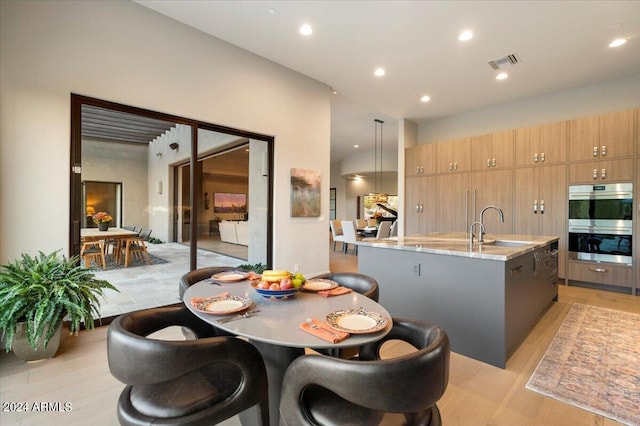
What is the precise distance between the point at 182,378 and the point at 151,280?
10.2 ft

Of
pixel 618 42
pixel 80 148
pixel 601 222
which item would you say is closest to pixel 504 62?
pixel 618 42

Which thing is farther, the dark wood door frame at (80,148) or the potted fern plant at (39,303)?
the dark wood door frame at (80,148)

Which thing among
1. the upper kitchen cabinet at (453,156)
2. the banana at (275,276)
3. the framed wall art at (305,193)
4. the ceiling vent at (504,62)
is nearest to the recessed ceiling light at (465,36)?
the ceiling vent at (504,62)

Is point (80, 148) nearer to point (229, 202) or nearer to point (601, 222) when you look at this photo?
point (229, 202)

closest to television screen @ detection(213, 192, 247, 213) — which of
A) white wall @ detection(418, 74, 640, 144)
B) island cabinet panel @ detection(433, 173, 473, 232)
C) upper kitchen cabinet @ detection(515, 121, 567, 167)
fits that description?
island cabinet panel @ detection(433, 173, 473, 232)

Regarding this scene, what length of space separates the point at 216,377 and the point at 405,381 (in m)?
0.86

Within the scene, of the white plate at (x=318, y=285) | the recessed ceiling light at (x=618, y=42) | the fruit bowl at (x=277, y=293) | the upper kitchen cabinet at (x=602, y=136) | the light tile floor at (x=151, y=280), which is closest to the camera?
the fruit bowl at (x=277, y=293)

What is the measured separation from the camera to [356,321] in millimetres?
1276

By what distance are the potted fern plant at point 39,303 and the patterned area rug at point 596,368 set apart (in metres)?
3.39

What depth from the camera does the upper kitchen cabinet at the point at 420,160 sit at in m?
6.41

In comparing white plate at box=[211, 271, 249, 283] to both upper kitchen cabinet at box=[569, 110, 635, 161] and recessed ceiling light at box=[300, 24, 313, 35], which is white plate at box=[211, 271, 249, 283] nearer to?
recessed ceiling light at box=[300, 24, 313, 35]

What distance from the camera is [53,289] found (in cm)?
224

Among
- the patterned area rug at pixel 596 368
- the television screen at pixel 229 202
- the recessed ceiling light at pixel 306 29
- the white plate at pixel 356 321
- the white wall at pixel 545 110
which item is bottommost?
the patterned area rug at pixel 596 368

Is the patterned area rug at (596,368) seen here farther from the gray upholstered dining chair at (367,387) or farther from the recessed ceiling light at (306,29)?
the recessed ceiling light at (306,29)
